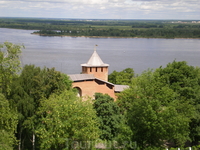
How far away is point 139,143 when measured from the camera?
13336mm

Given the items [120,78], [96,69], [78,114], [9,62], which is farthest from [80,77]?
[9,62]

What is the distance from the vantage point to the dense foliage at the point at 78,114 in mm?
10797

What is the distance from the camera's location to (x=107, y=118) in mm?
15969

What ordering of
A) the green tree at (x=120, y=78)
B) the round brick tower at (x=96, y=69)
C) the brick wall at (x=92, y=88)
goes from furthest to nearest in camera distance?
1. the green tree at (x=120, y=78)
2. the round brick tower at (x=96, y=69)
3. the brick wall at (x=92, y=88)

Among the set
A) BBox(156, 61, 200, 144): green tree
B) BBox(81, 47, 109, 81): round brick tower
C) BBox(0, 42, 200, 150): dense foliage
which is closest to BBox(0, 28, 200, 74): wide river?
BBox(156, 61, 200, 144): green tree

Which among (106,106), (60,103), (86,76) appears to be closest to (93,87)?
(86,76)

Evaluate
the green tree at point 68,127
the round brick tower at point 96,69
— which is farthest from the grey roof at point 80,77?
the green tree at point 68,127

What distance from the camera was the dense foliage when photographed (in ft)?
35.4

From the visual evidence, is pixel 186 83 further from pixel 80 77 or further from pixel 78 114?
pixel 78 114

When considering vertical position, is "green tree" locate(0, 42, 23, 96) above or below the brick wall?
above

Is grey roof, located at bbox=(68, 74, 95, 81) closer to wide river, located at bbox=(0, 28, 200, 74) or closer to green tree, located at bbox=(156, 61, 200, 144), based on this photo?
green tree, located at bbox=(156, 61, 200, 144)

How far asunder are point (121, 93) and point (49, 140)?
7.67 m

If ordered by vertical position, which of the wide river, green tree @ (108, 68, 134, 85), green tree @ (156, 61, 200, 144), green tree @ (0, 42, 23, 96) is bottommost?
the wide river

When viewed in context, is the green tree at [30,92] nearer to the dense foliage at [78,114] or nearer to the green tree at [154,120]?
the dense foliage at [78,114]
